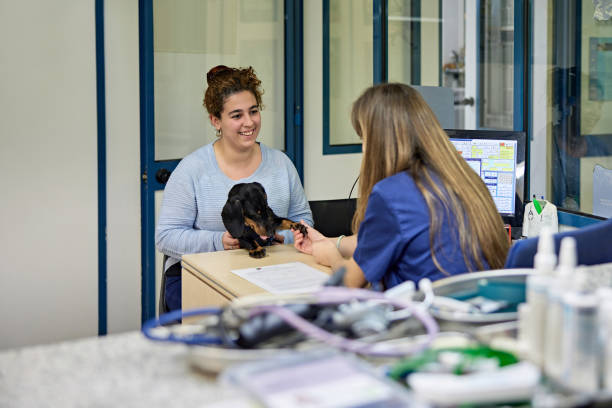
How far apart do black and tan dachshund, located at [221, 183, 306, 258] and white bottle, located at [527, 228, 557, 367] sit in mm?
1491

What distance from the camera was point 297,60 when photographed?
427cm

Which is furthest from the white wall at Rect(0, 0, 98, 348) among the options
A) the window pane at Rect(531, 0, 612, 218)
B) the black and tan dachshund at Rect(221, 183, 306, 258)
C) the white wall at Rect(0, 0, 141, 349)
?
the window pane at Rect(531, 0, 612, 218)

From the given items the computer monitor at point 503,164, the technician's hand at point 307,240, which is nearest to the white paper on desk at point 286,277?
the technician's hand at point 307,240

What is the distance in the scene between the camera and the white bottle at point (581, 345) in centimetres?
96

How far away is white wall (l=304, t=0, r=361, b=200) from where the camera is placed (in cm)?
431

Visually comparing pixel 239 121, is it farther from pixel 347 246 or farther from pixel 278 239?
pixel 347 246

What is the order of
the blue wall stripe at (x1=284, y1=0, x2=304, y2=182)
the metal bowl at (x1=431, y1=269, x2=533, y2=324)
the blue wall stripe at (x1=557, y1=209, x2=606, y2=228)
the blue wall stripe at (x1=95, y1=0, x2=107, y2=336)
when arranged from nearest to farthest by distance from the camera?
the metal bowl at (x1=431, y1=269, x2=533, y2=324), the blue wall stripe at (x1=557, y1=209, x2=606, y2=228), the blue wall stripe at (x1=95, y1=0, x2=107, y2=336), the blue wall stripe at (x1=284, y1=0, x2=304, y2=182)

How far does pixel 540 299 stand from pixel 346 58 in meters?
3.60

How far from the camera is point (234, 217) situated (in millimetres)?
2482

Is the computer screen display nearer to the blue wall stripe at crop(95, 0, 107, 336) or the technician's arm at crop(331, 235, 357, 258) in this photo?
the technician's arm at crop(331, 235, 357, 258)

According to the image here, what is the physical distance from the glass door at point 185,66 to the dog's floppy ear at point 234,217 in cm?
133

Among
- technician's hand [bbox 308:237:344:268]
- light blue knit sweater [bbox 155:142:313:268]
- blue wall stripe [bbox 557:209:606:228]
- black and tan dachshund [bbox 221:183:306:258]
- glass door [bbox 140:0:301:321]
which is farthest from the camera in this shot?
glass door [bbox 140:0:301:321]

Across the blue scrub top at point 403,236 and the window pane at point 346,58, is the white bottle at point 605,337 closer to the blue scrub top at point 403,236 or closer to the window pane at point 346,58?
the blue scrub top at point 403,236

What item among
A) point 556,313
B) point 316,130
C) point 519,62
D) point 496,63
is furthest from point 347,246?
Result: point 496,63
